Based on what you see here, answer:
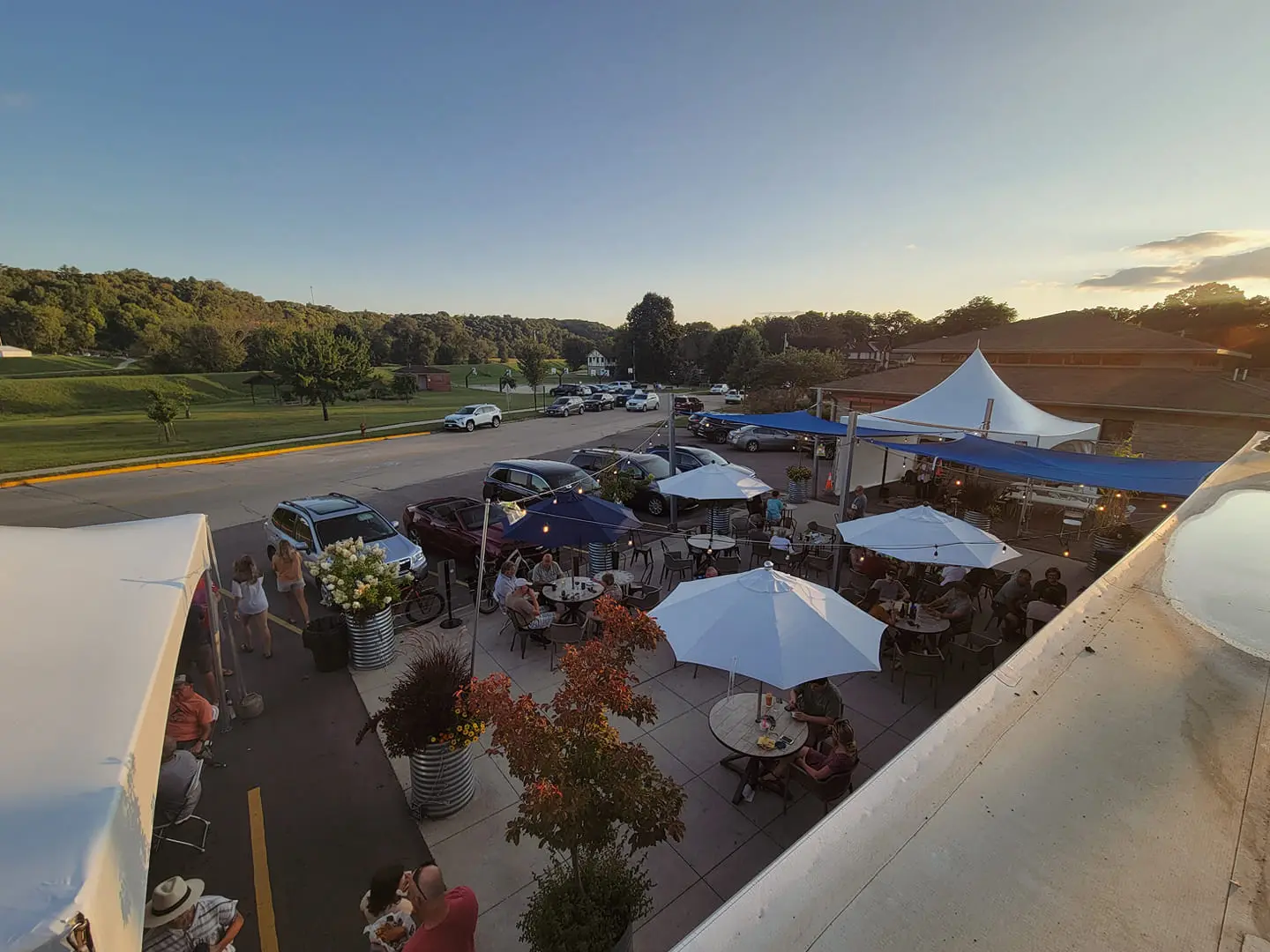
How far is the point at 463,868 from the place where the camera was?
4.82 metres

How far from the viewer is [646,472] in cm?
1627

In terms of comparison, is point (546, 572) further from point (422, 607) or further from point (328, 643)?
point (328, 643)

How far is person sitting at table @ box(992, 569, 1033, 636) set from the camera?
7.83m

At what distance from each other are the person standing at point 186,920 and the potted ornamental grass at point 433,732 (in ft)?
4.59

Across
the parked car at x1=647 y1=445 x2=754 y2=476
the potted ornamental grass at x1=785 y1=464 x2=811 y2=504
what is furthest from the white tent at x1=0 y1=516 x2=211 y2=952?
the potted ornamental grass at x1=785 y1=464 x2=811 y2=504

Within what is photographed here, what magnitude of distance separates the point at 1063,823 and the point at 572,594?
749 centimetres

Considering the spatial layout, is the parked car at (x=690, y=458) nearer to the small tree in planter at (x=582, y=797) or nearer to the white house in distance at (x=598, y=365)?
the small tree in planter at (x=582, y=797)

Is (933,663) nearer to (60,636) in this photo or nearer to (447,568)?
(447,568)

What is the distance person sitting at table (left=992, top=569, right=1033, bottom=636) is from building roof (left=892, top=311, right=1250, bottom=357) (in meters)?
13.7

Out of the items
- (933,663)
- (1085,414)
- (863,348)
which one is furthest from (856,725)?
(863,348)

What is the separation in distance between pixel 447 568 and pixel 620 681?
6.14m

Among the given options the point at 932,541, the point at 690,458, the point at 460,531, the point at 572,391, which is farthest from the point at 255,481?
the point at 572,391

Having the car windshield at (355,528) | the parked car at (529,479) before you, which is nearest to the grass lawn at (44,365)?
the parked car at (529,479)

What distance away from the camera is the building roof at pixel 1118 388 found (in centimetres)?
1677
